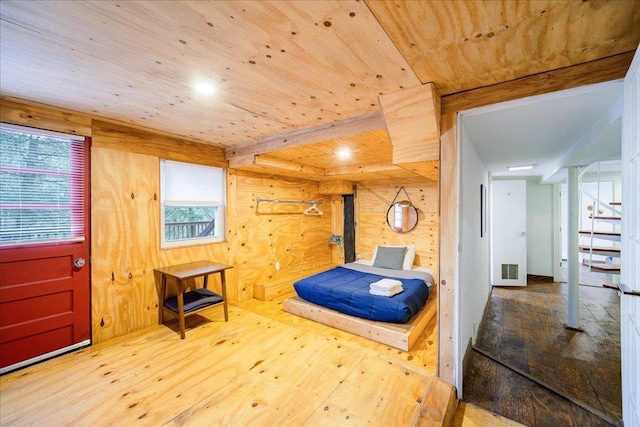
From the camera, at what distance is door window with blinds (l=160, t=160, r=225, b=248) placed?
306 centimetres

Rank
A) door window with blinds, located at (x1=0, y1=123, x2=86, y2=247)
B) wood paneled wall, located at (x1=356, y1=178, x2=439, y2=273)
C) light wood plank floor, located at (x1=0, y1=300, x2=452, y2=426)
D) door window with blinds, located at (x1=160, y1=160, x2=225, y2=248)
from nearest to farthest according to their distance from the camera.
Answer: light wood plank floor, located at (x1=0, y1=300, x2=452, y2=426)
door window with blinds, located at (x1=0, y1=123, x2=86, y2=247)
door window with blinds, located at (x1=160, y1=160, x2=225, y2=248)
wood paneled wall, located at (x1=356, y1=178, x2=439, y2=273)

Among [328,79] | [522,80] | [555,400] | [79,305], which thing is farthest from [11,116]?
[555,400]

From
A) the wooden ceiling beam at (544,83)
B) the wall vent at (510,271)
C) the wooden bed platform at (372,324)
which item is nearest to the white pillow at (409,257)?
the wooden bed platform at (372,324)

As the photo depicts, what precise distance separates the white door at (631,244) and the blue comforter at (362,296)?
167 centimetres

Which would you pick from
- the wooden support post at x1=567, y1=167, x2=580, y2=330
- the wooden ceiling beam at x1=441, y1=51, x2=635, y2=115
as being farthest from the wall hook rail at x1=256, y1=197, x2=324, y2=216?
the wooden support post at x1=567, y1=167, x2=580, y2=330

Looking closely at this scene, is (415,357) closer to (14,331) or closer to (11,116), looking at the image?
(14,331)

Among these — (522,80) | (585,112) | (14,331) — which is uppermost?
(522,80)

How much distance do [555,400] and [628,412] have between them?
0.90m

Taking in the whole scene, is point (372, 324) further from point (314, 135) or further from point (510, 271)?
point (510, 271)

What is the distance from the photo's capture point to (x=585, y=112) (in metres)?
1.78

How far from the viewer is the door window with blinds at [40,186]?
2031 millimetres

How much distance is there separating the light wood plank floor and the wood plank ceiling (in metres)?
2.07

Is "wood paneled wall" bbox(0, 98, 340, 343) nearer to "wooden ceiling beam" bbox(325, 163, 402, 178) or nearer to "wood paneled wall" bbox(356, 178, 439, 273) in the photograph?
"wooden ceiling beam" bbox(325, 163, 402, 178)

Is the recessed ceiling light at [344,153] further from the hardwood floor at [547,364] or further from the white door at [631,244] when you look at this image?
the hardwood floor at [547,364]
